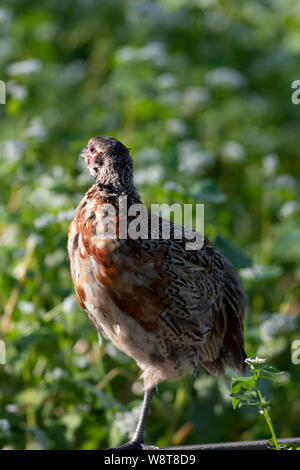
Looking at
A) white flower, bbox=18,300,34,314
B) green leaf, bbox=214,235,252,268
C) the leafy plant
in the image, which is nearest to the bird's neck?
the leafy plant

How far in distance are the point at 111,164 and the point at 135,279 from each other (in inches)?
14.2

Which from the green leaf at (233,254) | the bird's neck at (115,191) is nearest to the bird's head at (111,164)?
the bird's neck at (115,191)

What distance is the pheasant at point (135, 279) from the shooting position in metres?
2.24

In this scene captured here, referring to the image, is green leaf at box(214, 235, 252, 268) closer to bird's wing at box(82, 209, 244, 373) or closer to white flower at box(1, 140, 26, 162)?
bird's wing at box(82, 209, 244, 373)

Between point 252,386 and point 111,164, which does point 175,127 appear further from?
point 252,386

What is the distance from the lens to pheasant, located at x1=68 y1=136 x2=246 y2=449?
224 cm

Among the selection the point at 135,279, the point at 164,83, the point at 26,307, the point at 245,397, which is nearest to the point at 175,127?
the point at 164,83

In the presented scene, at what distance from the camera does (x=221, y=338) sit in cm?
283

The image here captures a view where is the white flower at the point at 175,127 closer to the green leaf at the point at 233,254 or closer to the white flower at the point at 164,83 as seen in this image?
the white flower at the point at 164,83

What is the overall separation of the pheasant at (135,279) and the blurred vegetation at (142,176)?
638 mm

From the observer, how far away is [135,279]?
2248mm
